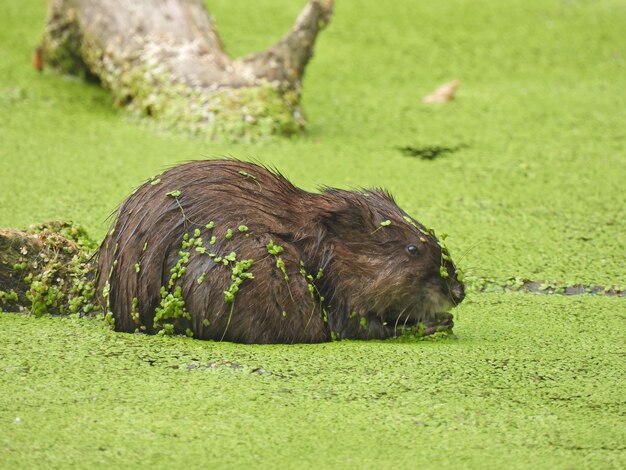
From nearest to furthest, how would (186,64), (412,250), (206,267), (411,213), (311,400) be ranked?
1. (311,400)
2. (206,267)
3. (412,250)
4. (411,213)
5. (186,64)

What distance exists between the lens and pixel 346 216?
405cm

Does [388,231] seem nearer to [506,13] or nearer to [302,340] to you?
[302,340]

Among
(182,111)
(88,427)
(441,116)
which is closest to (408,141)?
(441,116)

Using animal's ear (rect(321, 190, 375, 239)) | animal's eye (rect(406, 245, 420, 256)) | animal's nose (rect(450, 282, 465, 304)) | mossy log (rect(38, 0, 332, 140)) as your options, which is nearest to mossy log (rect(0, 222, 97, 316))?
animal's ear (rect(321, 190, 375, 239))

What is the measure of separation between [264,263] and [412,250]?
0.64 meters

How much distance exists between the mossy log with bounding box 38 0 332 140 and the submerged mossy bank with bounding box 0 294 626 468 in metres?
2.63

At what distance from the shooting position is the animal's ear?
402 cm

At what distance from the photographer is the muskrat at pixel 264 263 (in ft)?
12.2

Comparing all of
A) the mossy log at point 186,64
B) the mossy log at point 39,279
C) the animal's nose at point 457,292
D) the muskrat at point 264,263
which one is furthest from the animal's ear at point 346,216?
the mossy log at point 186,64

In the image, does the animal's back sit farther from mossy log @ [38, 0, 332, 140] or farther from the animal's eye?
mossy log @ [38, 0, 332, 140]

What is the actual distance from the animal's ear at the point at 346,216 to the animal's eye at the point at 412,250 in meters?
0.16

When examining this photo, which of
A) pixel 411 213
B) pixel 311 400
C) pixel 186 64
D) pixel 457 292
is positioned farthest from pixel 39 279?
pixel 186 64

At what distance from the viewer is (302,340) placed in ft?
12.5

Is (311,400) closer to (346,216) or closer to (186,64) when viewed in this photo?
(346,216)
